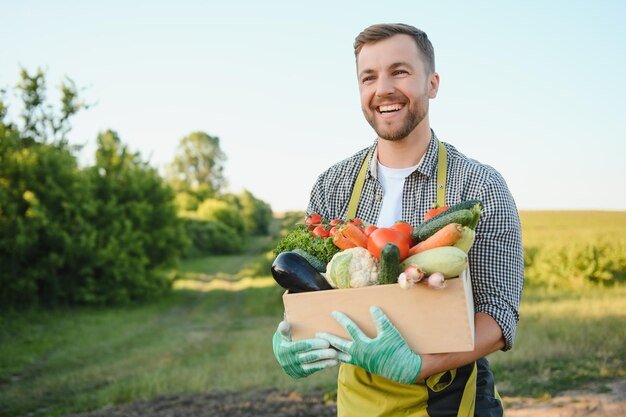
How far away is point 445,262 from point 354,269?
360 mm

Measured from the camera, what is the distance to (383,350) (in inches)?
89.4

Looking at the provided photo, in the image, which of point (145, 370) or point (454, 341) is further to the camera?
point (145, 370)

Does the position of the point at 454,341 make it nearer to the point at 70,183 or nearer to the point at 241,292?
the point at 70,183

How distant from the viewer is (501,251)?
2582 millimetres

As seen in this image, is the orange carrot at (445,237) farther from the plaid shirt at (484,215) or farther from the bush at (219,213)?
the bush at (219,213)

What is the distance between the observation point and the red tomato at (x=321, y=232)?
266 centimetres

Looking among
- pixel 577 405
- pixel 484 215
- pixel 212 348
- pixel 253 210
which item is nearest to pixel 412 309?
pixel 484 215

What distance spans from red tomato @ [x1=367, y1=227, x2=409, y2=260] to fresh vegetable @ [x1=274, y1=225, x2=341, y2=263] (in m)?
0.30

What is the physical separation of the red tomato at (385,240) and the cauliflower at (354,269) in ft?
0.13

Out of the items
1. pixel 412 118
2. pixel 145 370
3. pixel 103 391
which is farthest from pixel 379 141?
pixel 145 370

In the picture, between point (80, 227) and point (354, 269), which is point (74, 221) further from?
point (354, 269)

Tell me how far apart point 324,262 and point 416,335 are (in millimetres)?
522

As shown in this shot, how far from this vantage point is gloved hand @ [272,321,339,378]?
7.86ft

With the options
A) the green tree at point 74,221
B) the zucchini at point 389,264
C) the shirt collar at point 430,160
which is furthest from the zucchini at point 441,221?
the green tree at point 74,221
